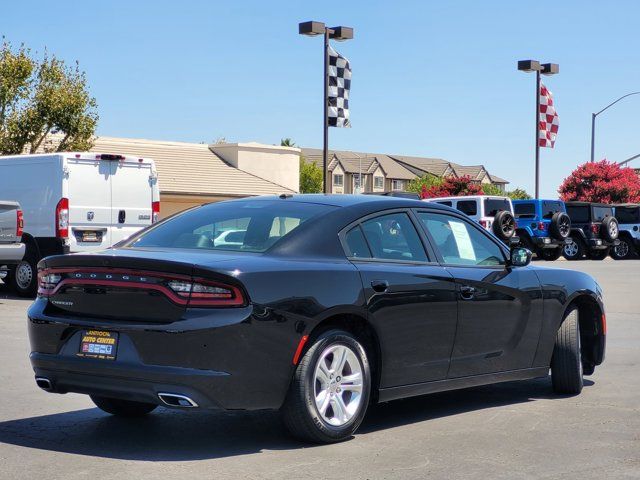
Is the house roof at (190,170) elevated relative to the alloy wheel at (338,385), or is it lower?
elevated

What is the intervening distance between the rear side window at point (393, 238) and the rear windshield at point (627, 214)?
3292cm

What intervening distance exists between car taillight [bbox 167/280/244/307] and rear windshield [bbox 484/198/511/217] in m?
26.6

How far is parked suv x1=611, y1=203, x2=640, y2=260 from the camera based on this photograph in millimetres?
37656

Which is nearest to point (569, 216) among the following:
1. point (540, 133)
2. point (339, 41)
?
point (540, 133)

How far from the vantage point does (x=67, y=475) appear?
17.6 feet

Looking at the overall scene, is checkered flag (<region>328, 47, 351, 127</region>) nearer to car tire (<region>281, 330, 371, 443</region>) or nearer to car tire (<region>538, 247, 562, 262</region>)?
car tire (<region>538, 247, 562, 262</region>)

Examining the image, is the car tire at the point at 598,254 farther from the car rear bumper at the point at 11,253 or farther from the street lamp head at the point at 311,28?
the car rear bumper at the point at 11,253

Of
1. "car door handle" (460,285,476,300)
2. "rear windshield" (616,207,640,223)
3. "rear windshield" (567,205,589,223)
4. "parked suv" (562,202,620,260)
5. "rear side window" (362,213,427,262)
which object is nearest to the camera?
"rear side window" (362,213,427,262)

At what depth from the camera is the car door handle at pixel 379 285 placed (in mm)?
6414

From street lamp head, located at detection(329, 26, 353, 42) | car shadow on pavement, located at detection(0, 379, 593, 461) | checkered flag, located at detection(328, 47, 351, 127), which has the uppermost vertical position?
street lamp head, located at detection(329, 26, 353, 42)

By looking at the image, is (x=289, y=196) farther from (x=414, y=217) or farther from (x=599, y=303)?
(x=599, y=303)

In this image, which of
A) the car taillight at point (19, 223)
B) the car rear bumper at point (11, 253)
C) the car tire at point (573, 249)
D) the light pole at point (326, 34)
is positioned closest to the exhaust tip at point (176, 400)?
the car taillight at point (19, 223)

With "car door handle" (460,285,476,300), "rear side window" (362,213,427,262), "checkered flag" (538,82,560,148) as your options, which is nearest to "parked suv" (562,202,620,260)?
"checkered flag" (538,82,560,148)

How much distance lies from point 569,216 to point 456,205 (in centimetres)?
596
